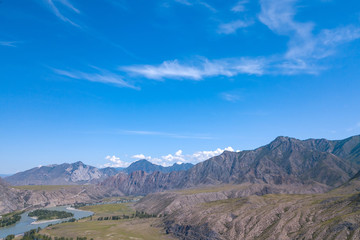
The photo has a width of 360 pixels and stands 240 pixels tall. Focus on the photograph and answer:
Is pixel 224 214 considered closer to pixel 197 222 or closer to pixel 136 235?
pixel 197 222

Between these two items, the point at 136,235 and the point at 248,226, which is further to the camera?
the point at 136,235

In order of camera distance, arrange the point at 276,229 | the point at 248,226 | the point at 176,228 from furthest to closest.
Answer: the point at 176,228 → the point at 248,226 → the point at 276,229

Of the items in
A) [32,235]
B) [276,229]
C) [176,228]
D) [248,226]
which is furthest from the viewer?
[176,228]

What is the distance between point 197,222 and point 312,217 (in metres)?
74.4

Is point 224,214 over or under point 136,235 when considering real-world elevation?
over

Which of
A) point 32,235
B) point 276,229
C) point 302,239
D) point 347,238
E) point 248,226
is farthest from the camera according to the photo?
point 32,235

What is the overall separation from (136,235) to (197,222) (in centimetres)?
4398

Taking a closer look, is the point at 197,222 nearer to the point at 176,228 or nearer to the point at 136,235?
the point at 176,228

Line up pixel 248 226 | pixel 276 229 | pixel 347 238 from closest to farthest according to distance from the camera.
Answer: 1. pixel 347 238
2. pixel 276 229
3. pixel 248 226

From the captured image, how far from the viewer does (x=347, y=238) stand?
12088 cm

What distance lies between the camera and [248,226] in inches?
6501

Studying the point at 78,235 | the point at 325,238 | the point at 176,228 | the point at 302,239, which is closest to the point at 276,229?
the point at 302,239

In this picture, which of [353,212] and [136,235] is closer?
[353,212]

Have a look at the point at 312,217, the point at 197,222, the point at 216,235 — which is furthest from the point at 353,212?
the point at 197,222
